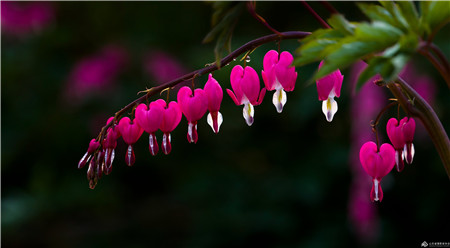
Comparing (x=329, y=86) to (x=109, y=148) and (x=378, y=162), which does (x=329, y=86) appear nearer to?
(x=378, y=162)

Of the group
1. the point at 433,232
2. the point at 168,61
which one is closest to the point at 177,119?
the point at 168,61

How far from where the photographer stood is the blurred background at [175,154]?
281 cm

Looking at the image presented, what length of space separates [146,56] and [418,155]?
151 centimetres

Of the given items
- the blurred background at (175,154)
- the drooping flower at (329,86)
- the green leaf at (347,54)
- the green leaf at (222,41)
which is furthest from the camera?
the blurred background at (175,154)

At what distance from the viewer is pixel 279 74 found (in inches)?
35.1

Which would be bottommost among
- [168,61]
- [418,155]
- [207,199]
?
[418,155]

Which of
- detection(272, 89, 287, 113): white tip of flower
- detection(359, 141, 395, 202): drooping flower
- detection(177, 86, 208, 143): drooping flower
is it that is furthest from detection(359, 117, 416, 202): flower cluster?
detection(177, 86, 208, 143): drooping flower

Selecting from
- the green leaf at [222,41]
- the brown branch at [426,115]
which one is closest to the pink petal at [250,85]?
the green leaf at [222,41]

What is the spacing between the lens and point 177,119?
3.04ft

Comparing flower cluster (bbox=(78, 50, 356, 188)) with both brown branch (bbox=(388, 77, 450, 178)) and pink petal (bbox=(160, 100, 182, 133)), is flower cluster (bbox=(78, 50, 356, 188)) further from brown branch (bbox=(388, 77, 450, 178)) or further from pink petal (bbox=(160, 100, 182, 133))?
brown branch (bbox=(388, 77, 450, 178))

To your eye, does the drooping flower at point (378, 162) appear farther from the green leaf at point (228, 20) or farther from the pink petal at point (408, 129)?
the green leaf at point (228, 20)

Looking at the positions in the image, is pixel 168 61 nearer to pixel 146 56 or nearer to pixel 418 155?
pixel 146 56

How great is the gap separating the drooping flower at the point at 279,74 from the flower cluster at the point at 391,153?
0.55 feet

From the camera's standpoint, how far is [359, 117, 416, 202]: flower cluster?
0.90 meters
